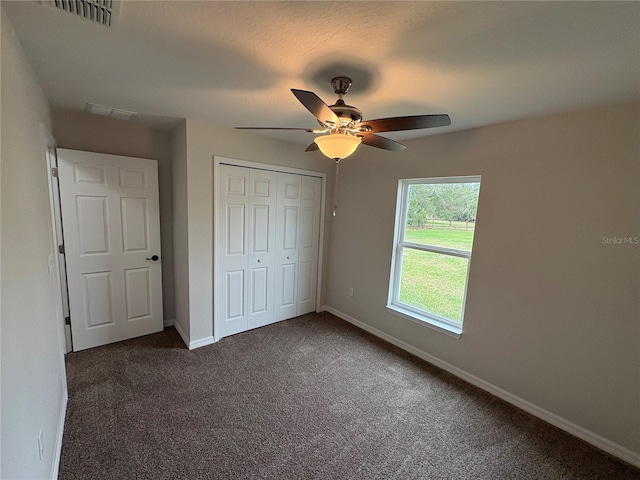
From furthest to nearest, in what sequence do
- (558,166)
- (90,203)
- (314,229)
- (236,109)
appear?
(314,229), (90,203), (236,109), (558,166)

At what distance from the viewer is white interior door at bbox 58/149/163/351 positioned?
2.62 metres

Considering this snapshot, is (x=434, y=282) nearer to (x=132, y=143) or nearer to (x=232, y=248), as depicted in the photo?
(x=232, y=248)

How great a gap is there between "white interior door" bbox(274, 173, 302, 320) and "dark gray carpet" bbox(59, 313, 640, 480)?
34.6 inches

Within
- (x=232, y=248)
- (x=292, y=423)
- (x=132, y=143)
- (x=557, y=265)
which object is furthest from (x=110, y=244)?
(x=557, y=265)

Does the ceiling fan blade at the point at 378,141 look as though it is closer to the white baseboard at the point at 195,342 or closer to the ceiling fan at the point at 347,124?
the ceiling fan at the point at 347,124

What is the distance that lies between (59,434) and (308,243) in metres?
2.75

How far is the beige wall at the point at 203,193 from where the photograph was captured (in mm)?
2678

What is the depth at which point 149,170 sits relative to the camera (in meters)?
2.94

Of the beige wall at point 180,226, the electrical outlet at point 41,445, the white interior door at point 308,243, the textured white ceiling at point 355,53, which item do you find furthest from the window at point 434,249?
the electrical outlet at point 41,445

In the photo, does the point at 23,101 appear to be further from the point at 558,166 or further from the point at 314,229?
the point at 558,166

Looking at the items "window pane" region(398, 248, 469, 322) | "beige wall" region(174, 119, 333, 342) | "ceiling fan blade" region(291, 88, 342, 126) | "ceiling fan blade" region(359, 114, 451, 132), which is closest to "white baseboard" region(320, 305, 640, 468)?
"window pane" region(398, 248, 469, 322)

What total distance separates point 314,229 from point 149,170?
6.56 feet

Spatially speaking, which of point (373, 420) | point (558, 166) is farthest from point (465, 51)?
point (373, 420)

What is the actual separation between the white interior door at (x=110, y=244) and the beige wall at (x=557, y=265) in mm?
2943
